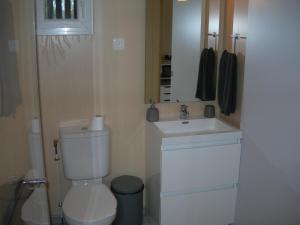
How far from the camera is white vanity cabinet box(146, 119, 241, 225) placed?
2.37 m

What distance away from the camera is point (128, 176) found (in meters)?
2.76

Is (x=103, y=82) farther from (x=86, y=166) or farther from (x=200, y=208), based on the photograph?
(x=200, y=208)

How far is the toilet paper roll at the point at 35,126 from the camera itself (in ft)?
5.63

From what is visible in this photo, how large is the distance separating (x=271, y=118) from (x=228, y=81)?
0.44m

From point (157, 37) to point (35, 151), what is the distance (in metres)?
1.39

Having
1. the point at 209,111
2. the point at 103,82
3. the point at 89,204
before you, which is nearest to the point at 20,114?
the point at 89,204

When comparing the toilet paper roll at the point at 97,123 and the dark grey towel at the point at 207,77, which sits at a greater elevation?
the dark grey towel at the point at 207,77

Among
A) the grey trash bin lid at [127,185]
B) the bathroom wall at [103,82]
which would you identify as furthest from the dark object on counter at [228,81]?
the grey trash bin lid at [127,185]

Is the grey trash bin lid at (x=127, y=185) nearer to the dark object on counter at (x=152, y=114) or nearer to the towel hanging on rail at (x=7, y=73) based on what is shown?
the dark object on counter at (x=152, y=114)

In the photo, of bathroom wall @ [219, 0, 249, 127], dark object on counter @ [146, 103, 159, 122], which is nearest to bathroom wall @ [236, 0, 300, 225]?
bathroom wall @ [219, 0, 249, 127]

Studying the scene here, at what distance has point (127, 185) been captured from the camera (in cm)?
262

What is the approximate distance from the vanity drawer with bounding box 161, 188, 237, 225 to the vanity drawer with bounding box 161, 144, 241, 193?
75 millimetres

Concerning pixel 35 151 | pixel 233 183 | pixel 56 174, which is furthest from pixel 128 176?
pixel 35 151

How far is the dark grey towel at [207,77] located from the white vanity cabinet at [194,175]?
0.44 meters
